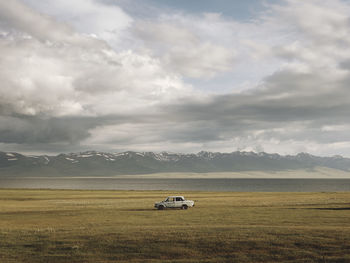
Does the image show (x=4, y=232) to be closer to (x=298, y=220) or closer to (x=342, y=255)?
(x=342, y=255)

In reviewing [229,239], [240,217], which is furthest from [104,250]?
[240,217]

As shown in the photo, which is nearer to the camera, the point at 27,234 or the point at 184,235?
the point at 184,235

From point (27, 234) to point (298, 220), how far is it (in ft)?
87.6

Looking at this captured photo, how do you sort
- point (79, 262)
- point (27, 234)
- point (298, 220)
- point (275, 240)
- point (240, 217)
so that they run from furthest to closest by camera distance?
point (240, 217) < point (298, 220) < point (27, 234) < point (275, 240) < point (79, 262)

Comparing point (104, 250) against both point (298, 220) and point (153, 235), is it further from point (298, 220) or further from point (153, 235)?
point (298, 220)

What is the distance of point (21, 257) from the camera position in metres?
23.0

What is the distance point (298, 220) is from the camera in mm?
37656

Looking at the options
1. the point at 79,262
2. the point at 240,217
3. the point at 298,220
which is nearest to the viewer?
the point at 79,262

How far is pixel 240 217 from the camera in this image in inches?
1593

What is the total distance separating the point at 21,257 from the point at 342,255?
20397mm

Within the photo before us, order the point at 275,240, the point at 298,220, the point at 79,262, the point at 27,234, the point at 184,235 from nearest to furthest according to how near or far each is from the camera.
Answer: the point at 79,262 → the point at 275,240 → the point at 184,235 → the point at 27,234 → the point at 298,220

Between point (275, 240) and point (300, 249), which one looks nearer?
point (300, 249)

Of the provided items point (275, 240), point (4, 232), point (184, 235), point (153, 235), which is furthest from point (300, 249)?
point (4, 232)

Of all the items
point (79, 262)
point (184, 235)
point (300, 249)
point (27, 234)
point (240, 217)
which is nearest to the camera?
point (79, 262)
